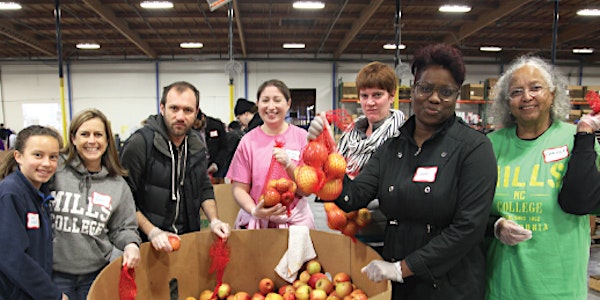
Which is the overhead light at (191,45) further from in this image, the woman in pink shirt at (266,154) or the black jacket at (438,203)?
the black jacket at (438,203)

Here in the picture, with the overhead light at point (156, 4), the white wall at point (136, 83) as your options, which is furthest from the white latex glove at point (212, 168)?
the white wall at point (136, 83)

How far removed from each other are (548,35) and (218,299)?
38.8 feet

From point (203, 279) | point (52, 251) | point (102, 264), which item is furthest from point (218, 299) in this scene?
point (52, 251)

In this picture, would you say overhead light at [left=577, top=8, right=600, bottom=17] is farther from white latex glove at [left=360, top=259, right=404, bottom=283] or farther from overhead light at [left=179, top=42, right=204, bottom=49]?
white latex glove at [left=360, top=259, right=404, bottom=283]

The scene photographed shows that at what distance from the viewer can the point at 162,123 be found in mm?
1584

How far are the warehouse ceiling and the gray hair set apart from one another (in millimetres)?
5501

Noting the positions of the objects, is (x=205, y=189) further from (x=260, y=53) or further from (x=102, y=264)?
(x=260, y=53)

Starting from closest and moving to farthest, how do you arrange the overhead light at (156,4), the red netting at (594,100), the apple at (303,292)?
the red netting at (594,100) < the apple at (303,292) < the overhead light at (156,4)

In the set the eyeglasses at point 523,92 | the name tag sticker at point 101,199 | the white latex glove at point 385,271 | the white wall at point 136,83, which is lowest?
the white latex glove at point 385,271

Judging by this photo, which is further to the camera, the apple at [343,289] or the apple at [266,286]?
the apple at [266,286]

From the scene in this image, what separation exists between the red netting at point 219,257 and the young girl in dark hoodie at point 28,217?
56 cm

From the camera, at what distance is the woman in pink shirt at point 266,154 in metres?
1.65

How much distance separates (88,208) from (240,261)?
26.9 inches

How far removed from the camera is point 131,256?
4.17ft
